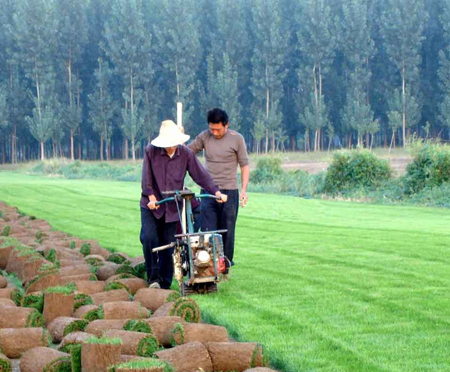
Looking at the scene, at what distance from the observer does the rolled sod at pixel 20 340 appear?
21.4 feet

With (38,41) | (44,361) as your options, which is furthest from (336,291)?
(38,41)

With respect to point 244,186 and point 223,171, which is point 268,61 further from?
point 223,171

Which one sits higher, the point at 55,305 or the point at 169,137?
the point at 169,137

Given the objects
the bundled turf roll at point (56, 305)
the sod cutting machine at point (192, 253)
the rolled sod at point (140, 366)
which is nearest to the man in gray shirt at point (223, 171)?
the sod cutting machine at point (192, 253)

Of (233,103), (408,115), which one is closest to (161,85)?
(233,103)

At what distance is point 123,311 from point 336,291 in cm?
251

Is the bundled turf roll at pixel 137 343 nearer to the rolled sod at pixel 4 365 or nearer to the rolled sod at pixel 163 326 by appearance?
the rolled sod at pixel 163 326

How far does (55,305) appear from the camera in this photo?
24.5 ft

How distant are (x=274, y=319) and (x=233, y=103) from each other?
63.1 metres

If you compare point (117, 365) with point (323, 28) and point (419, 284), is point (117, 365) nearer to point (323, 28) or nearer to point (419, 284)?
point (419, 284)

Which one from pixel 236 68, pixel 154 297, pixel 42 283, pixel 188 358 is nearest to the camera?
pixel 188 358

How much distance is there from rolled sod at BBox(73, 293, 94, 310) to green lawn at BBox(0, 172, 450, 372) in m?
1.09

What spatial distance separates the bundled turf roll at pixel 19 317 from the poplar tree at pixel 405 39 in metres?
61.5

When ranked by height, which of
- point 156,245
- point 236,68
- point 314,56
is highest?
point 314,56
